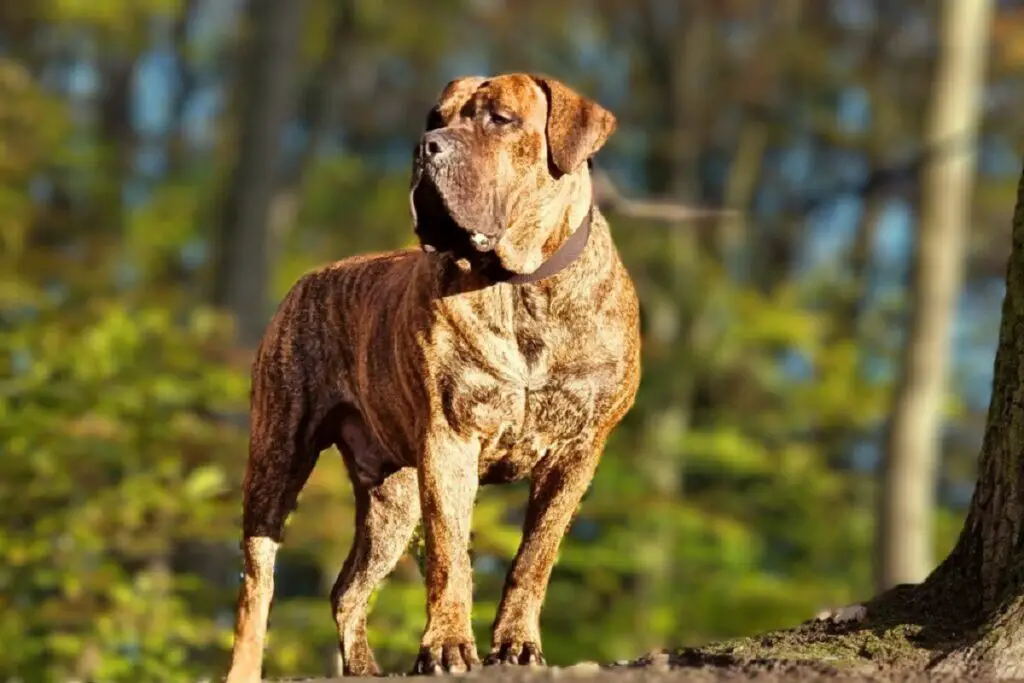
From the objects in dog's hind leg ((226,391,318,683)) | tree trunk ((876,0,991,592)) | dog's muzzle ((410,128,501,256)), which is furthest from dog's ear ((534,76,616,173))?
tree trunk ((876,0,991,592))

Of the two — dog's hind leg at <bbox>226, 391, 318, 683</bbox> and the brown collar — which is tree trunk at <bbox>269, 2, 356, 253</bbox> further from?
the brown collar

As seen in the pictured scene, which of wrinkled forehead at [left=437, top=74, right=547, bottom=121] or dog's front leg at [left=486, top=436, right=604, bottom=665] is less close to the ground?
wrinkled forehead at [left=437, top=74, right=547, bottom=121]

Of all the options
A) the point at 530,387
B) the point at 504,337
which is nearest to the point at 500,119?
the point at 504,337

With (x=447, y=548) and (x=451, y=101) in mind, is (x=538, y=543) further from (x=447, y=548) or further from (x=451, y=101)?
(x=451, y=101)

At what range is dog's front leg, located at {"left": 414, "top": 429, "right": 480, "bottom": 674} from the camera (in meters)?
4.07

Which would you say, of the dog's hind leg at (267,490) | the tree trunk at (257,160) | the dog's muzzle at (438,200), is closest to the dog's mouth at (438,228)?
the dog's muzzle at (438,200)

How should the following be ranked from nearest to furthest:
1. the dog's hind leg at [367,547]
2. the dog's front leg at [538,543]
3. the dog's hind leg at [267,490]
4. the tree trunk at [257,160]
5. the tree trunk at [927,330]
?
1. the dog's front leg at [538,543]
2. the dog's hind leg at [267,490]
3. the dog's hind leg at [367,547]
4. the tree trunk at [927,330]
5. the tree trunk at [257,160]

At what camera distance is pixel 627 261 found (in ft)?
63.0

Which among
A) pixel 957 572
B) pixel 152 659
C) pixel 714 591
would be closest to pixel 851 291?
pixel 714 591

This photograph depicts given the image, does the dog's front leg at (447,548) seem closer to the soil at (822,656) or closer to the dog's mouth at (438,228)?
the soil at (822,656)

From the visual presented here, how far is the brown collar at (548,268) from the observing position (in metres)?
4.24

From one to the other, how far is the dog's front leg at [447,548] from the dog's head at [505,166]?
21.4 inches

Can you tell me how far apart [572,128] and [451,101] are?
1.14ft

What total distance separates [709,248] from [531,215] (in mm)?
18051
